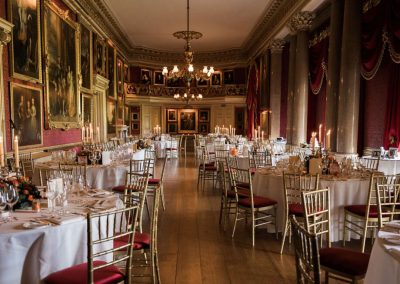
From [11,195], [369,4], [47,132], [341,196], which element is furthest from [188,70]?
[11,195]

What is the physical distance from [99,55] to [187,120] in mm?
9271

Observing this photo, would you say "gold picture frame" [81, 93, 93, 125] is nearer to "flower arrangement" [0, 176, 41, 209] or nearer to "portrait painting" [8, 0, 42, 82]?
"portrait painting" [8, 0, 42, 82]

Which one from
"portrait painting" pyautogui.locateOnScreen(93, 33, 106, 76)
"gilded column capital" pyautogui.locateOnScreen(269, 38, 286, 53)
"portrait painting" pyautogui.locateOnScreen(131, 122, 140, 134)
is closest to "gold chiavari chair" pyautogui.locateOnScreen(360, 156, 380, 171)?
"gilded column capital" pyautogui.locateOnScreen(269, 38, 286, 53)

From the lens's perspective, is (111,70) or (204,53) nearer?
(111,70)

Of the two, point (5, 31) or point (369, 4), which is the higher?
point (369, 4)

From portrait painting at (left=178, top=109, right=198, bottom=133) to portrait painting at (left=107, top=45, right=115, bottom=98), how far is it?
22.4 ft

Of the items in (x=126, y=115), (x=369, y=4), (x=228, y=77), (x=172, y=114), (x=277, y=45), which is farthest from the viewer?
(x=172, y=114)

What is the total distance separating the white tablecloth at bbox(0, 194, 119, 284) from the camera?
2.43m

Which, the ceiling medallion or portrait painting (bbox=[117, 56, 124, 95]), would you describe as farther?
portrait painting (bbox=[117, 56, 124, 95])

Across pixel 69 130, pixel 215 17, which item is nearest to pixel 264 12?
pixel 215 17

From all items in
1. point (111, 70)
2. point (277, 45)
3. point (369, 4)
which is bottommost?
point (111, 70)

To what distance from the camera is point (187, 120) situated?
20.4 metres

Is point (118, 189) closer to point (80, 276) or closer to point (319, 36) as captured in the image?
point (80, 276)

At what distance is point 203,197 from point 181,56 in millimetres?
13560
